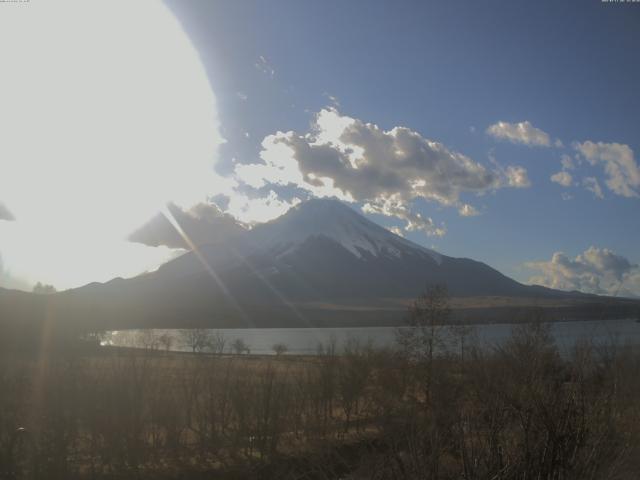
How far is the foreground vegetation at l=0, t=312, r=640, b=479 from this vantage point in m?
4.56

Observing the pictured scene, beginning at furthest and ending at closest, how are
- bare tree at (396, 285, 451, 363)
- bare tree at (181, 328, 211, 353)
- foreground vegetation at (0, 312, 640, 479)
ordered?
1. bare tree at (181, 328, 211, 353)
2. bare tree at (396, 285, 451, 363)
3. foreground vegetation at (0, 312, 640, 479)

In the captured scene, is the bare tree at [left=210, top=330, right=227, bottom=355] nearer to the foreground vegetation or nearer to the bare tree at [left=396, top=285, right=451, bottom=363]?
the bare tree at [left=396, top=285, right=451, bottom=363]

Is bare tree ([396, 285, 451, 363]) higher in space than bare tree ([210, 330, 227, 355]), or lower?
higher

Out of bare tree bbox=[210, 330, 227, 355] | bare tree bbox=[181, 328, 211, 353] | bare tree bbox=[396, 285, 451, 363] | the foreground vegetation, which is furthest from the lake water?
bare tree bbox=[396, 285, 451, 363]

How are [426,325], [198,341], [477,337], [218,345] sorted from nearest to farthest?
1. [477,337]
2. [426,325]
3. [218,345]
4. [198,341]

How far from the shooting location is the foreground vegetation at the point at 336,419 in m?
4.56

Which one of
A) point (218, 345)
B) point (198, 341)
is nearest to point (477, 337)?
point (218, 345)

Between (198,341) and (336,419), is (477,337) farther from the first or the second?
(198,341)

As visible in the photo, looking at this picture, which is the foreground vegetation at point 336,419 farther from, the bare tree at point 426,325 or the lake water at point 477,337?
the bare tree at point 426,325

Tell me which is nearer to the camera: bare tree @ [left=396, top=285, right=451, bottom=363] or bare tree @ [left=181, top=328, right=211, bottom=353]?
bare tree @ [left=396, top=285, right=451, bottom=363]

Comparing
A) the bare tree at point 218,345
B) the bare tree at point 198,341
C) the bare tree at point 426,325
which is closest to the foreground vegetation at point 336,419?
the bare tree at point 426,325

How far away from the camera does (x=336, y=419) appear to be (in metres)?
23.0

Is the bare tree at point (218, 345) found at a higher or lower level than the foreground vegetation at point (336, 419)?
lower

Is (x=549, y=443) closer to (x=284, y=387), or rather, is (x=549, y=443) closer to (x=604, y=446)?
(x=604, y=446)
